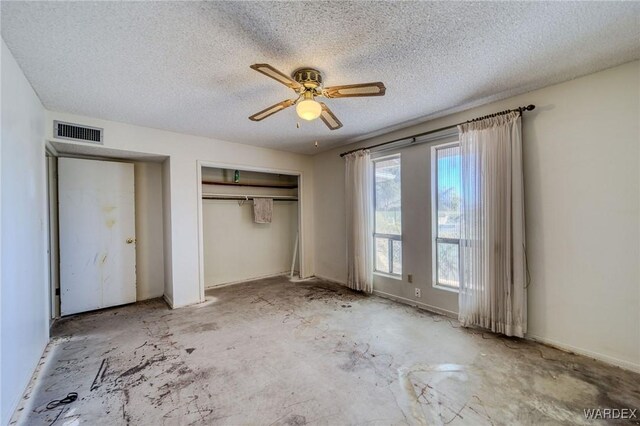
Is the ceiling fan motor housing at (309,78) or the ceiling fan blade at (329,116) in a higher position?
the ceiling fan motor housing at (309,78)

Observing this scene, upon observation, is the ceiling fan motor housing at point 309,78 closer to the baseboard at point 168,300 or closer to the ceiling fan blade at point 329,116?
the ceiling fan blade at point 329,116

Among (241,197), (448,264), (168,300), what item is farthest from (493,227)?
(168,300)

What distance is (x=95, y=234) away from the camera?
3510 millimetres

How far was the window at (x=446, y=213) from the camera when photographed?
311cm

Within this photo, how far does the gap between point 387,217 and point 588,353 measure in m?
2.41

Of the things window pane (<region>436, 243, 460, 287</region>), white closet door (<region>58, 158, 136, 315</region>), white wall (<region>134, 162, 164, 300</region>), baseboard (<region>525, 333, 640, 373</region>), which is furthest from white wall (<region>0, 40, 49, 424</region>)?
baseboard (<region>525, 333, 640, 373</region>)

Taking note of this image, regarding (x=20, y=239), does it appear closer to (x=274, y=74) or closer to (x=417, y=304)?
(x=274, y=74)

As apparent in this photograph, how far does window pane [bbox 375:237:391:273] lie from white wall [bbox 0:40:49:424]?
3784mm

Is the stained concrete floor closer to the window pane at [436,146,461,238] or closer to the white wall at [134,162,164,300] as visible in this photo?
the white wall at [134,162,164,300]

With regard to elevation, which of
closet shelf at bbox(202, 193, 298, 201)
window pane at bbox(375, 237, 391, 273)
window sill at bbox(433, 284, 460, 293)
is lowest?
window sill at bbox(433, 284, 460, 293)

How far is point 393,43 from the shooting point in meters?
1.77

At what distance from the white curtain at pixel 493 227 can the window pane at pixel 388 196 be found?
993mm

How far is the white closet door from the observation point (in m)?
3.33

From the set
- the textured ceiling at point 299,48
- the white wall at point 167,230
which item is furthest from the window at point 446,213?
the white wall at point 167,230
